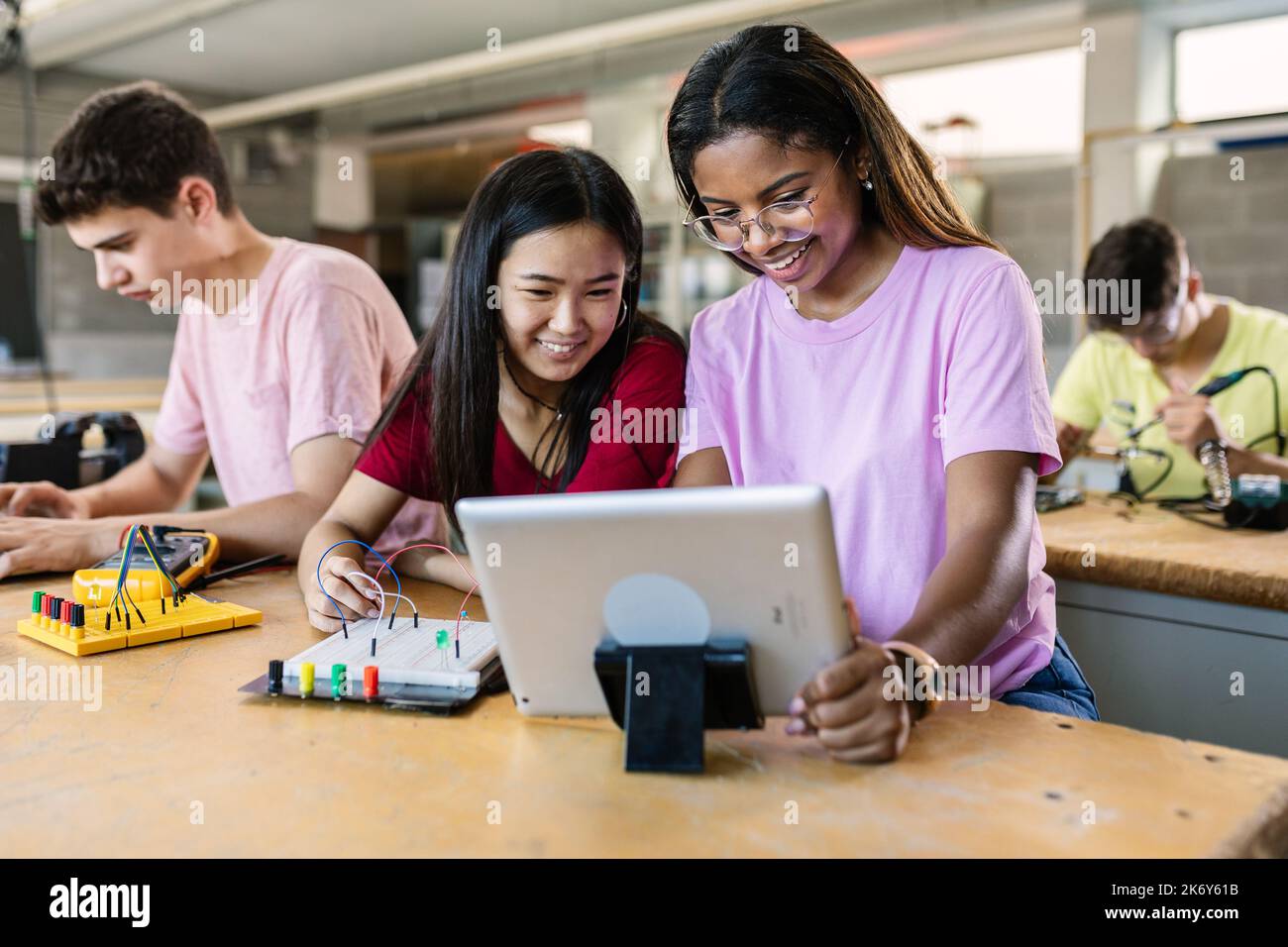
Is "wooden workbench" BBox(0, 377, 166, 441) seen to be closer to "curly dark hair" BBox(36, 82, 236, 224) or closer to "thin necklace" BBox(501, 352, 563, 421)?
"curly dark hair" BBox(36, 82, 236, 224)

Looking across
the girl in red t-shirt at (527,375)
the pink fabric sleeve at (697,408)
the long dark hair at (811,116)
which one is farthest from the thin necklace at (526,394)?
the long dark hair at (811,116)

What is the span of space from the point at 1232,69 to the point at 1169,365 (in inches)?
95.1

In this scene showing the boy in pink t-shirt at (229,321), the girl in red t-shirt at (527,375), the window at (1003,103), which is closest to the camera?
the girl in red t-shirt at (527,375)

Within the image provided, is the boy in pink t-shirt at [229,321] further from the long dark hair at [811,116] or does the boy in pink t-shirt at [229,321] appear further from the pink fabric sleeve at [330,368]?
the long dark hair at [811,116]

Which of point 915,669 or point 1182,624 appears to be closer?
point 915,669

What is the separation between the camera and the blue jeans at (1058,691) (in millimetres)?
1224

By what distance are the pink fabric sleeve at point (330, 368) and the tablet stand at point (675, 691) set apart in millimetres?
1032

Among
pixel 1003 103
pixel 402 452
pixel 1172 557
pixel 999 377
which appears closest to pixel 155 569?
pixel 402 452

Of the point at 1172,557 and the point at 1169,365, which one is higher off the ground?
the point at 1169,365

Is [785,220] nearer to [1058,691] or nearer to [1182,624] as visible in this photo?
[1058,691]

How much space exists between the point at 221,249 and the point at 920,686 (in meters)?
1.57

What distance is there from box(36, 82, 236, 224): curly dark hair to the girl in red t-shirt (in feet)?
2.15

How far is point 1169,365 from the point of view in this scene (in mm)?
2838

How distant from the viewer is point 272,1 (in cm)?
559
